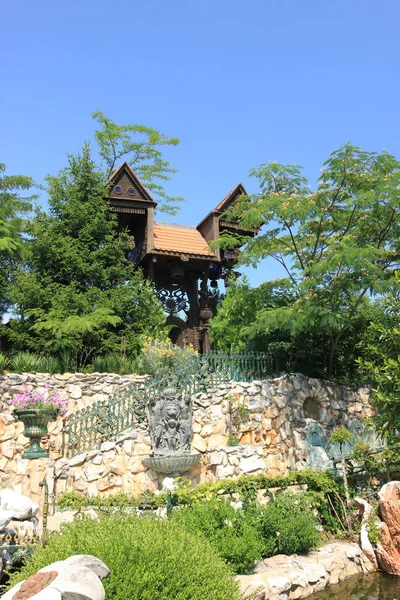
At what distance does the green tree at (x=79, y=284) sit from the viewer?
1586 cm

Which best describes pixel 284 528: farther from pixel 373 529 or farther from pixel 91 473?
pixel 91 473

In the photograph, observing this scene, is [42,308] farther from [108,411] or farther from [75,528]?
[75,528]

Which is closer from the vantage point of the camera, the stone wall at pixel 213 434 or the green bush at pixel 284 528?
the green bush at pixel 284 528

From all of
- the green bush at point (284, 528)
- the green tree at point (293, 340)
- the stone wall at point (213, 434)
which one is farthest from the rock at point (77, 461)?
the green tree at point (293, 340)

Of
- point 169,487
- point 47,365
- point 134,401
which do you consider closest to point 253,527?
point 169,487

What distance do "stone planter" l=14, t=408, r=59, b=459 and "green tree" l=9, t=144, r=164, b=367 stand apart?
543 centimetres

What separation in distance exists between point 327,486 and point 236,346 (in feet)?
29.2

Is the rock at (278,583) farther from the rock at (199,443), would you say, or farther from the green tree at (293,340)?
the green tree at (293,340)

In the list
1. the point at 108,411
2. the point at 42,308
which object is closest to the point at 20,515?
the point at 108,411

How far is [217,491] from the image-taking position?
7.80 m

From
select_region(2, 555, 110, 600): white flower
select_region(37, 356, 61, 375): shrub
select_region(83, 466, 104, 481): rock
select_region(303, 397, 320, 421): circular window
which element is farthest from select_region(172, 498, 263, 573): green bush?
select_region(37, 356, 61, 375): shrub

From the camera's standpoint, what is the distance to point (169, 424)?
1119cm

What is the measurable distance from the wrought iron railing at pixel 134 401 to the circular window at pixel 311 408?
1741mm

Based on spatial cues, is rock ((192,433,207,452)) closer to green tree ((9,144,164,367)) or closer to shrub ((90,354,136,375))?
shrub ((90,354,136,375))
